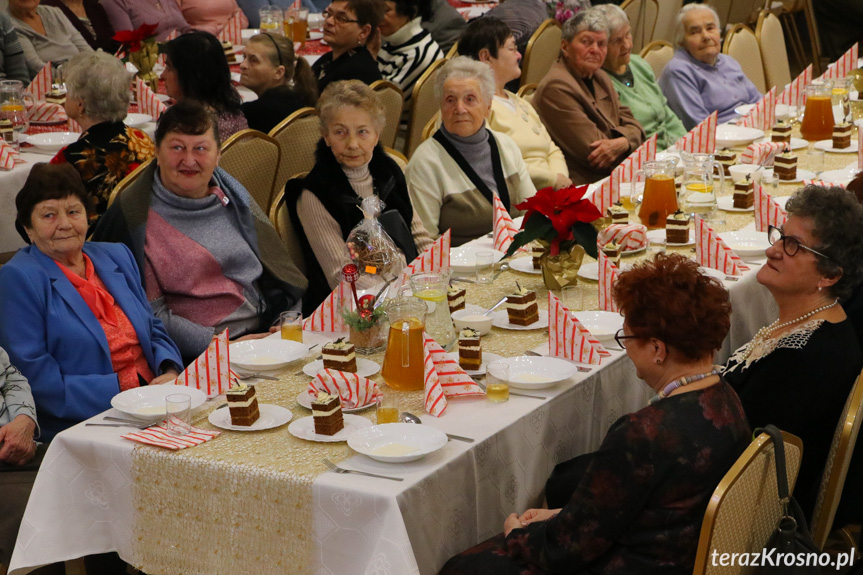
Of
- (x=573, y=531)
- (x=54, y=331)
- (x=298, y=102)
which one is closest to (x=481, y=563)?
(x=573, y=531)

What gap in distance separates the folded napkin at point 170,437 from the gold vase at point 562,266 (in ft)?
4.10

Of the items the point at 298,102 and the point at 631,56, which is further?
the point at 631,56

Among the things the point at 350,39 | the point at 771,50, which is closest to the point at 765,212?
the point at 350,39

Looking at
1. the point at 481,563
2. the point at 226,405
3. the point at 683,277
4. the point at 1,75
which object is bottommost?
the point at 481,563

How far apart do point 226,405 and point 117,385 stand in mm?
555

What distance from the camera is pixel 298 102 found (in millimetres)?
5215

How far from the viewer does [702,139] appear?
15.7 ft

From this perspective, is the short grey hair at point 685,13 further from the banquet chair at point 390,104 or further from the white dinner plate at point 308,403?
the white dinner plate at point 308,403

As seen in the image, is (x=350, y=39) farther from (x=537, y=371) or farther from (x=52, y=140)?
(x=537, y=371)

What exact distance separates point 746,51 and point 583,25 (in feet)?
7.11

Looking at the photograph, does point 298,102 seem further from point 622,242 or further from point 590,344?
point 590,344

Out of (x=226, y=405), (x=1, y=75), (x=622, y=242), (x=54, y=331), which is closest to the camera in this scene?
(x=226, y=405)

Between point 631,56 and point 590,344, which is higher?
point 631,56

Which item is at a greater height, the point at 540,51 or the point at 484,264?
the point at 540,51
